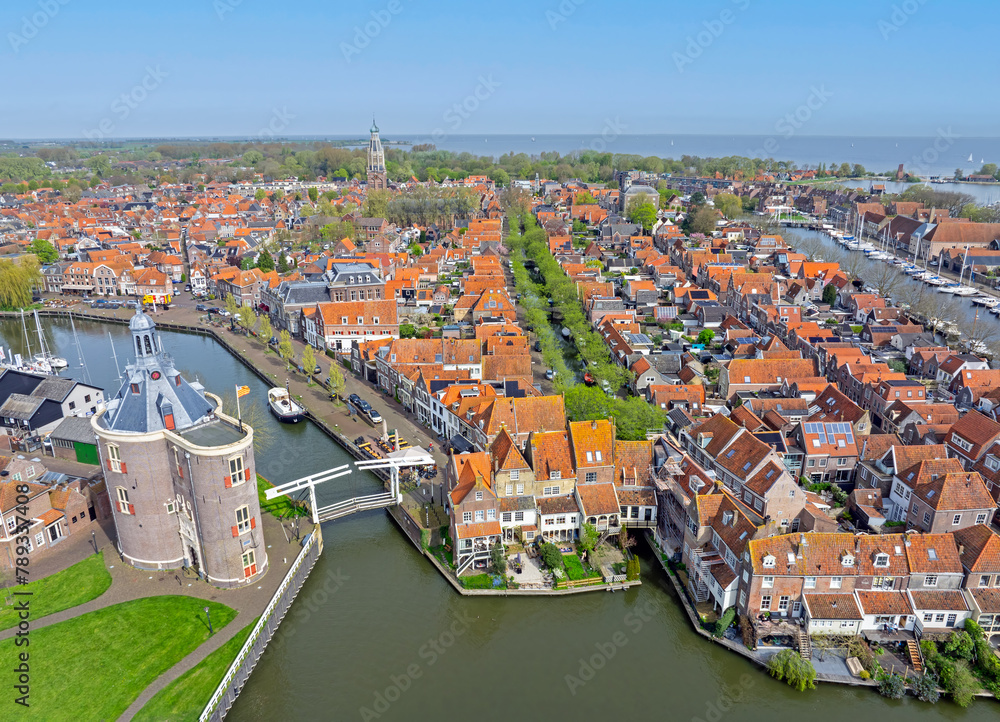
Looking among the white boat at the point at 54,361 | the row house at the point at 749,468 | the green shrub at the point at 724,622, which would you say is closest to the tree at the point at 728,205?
the row house at the point at 749,468

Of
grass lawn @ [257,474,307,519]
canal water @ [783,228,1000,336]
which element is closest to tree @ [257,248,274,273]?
grass lawn @ [257,474,307,519]

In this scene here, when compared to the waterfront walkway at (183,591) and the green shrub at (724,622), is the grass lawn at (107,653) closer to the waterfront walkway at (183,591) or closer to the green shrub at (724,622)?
the waterfront walkway at (183,591)

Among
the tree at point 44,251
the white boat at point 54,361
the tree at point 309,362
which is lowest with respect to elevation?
the white boat at point 54,361

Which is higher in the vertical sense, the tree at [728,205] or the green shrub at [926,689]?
the tree at [728,205]

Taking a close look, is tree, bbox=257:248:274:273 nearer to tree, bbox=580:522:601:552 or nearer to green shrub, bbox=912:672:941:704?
tree, bbox=580:522:601:552

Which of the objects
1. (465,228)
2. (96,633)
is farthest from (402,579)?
(465,228)

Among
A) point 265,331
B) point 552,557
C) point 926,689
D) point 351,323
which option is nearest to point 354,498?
point 552,557

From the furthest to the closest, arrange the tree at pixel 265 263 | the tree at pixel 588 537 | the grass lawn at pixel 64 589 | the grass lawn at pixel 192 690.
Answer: the tree at pixel 265 263
the tree at pixel 588 537
the grass lawn at pixel 64 589
the grass lawn at pixel 192 690
